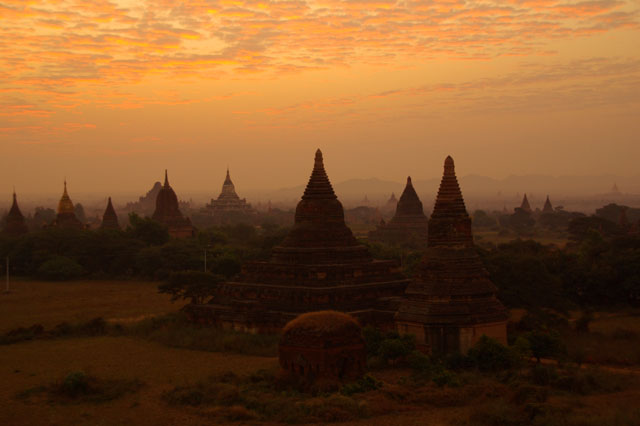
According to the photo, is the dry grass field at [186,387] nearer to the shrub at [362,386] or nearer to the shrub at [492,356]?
the shrub at [362,386]

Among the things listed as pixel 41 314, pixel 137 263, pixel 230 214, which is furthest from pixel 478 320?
pixel 230 214

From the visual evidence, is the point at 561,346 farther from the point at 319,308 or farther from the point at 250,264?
the point at 250,264

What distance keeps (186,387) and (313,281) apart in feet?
30.0

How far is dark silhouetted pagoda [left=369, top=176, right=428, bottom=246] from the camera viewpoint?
74.1 meters

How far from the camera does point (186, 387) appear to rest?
21.2 meters

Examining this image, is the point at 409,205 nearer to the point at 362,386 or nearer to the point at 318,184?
the point at 318,184

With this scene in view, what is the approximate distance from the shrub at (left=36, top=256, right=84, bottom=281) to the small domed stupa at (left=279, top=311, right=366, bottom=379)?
35470mm

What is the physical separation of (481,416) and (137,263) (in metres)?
40.3

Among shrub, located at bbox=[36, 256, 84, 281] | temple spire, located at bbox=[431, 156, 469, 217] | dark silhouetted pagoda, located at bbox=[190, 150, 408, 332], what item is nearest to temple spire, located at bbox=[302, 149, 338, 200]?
dark silhouetted pagoda, located at bbox=[190, 150, 408, 332]

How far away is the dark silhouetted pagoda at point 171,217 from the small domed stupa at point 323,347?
54.3 metres

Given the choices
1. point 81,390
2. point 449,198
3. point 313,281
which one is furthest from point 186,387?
point 449,198

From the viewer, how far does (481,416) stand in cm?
1769

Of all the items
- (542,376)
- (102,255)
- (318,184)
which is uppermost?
(318,184)

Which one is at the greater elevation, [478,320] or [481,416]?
[478,320]
